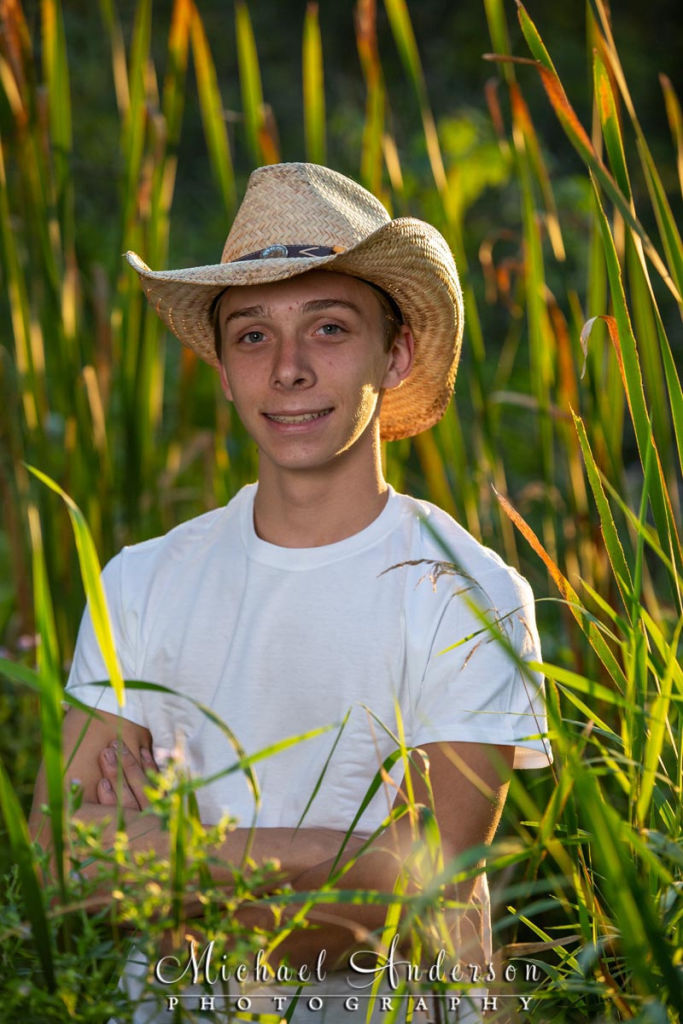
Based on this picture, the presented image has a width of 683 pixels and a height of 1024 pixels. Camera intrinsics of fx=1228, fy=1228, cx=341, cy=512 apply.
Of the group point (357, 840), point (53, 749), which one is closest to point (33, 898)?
point (53, 749)

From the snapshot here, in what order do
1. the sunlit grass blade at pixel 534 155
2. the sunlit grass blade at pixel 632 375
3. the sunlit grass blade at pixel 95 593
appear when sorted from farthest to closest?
1. the sunlit grass blade at pixel 534 155
2. the sunlit grass blade at pixel 632 375
3. the sunlit grass blade at pixel 95 593

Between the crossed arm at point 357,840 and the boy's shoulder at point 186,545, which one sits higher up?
the boy's shoulder at point 186,545

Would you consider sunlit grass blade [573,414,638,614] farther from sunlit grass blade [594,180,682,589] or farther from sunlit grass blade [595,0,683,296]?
sunlit grass blade [595,0,683,296]

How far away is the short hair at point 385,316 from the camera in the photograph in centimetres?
200

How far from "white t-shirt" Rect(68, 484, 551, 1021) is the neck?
26mm

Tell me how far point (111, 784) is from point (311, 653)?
0.35m

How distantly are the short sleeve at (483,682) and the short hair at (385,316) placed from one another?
49 cm

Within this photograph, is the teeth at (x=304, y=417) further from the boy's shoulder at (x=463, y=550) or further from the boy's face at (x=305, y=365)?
the boy's shoulder at (x=463, y=550)

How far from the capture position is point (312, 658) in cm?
185

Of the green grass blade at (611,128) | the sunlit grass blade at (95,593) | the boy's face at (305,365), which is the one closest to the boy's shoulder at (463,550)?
the boy's face at (305,365)

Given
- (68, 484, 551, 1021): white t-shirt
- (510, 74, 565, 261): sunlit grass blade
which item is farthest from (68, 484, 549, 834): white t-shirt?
(510, 74, 565, 261): sunlit grass blade

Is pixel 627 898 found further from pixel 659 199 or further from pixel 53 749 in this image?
pixel 659 199

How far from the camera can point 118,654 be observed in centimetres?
193

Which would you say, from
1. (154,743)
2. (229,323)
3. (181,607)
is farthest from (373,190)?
(154,743)
